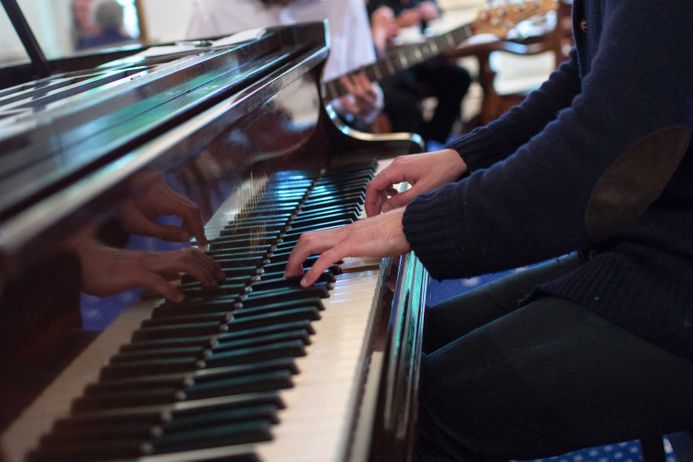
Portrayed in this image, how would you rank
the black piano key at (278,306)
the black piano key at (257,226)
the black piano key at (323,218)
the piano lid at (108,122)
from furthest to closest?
the black piano key at (323,218)
the black piano key at (257,226)
the black piano key at (278,306)
the piano lid at (108,122)

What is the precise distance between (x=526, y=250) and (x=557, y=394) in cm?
19

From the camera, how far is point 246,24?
2844 mm

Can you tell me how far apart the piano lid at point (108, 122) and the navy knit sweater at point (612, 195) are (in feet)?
1.01

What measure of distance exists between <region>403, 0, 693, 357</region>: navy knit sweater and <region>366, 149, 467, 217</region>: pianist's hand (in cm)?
31

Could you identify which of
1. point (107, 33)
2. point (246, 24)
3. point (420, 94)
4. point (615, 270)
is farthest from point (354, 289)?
point (107, 33)

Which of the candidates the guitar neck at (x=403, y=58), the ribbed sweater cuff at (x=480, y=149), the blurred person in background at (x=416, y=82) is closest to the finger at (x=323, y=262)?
the ribbed sweater cuff at (x=480, y=149)

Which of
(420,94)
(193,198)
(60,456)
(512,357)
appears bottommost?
(420,94)

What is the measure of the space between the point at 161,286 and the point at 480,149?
73 centimetres

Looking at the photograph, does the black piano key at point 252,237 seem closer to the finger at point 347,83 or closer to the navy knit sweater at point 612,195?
the navy knit sweater at point 612,195

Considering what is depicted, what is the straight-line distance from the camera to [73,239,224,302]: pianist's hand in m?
0.67

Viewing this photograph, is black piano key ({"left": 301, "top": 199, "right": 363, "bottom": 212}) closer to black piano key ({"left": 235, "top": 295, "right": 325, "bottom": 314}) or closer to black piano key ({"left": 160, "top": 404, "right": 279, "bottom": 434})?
black piano key ({"left": 235, "top": 295, "right": 325, "bottom": 314})

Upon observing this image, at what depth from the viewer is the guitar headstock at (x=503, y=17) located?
3.50 meters

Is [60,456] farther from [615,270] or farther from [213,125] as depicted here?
[615,270]

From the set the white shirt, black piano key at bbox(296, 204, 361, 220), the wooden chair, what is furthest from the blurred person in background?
black piano key at bbox(296, 204, 361, 220)
